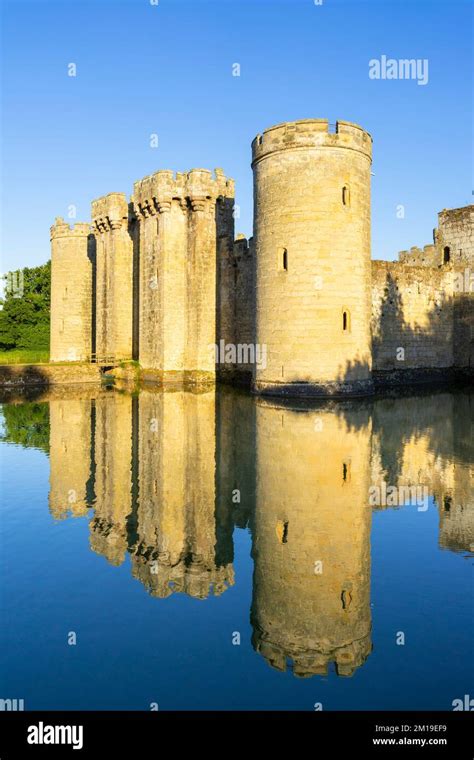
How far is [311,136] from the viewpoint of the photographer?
55.0 ft

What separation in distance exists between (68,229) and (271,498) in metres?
28.1

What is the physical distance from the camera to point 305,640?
13.3ft

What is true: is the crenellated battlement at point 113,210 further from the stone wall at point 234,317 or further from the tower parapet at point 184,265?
the stone wall at point 234,317

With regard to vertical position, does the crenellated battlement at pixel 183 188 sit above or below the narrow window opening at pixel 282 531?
above

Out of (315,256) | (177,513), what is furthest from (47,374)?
(177,513)

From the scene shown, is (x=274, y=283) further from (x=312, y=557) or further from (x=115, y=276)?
(x=312, y=557)

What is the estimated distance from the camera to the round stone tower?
16734 mm

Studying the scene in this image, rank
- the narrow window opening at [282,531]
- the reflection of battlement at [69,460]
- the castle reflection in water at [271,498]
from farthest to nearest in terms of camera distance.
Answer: the reflection of battlement at [69,460]
the narrow window opening at [282,531]
the castle reflection in water at [271,498]

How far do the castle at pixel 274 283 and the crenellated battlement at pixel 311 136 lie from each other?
37 millimetres

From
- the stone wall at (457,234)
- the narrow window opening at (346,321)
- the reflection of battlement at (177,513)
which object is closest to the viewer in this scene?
the reflection of battlement at (177,513)

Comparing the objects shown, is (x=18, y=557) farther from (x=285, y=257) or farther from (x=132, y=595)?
(x=285, y=257)

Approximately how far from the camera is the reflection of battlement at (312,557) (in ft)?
13.2

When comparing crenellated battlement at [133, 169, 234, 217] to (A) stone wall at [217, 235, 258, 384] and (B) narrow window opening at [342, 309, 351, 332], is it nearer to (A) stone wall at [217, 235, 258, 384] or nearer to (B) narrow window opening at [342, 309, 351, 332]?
(A) stone wall at [217, 235, 258, 384]

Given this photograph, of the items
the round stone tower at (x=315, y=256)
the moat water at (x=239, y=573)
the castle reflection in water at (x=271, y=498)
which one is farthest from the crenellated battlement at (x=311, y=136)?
the moat water at (x=239, y=573)
